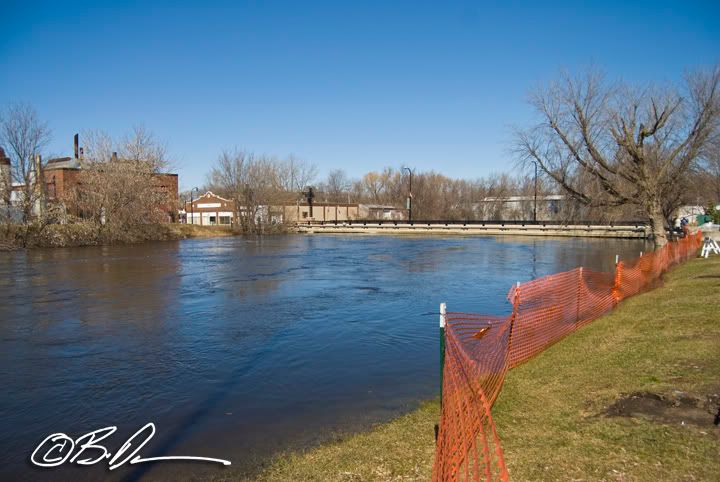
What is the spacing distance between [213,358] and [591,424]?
6901 millimetres

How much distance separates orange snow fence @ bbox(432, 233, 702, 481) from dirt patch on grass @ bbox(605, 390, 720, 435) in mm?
1503

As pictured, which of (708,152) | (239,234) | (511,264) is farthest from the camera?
(239,234)

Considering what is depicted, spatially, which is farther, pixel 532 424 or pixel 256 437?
pixel 256 437

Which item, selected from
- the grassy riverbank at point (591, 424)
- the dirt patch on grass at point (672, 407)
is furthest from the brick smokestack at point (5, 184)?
the dirt patch on grass at point (672, 407)

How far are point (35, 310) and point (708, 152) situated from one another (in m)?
27.5

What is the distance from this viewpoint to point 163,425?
682 centimetres

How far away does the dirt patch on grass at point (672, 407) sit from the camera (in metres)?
5.44

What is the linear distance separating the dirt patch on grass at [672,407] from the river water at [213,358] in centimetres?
271

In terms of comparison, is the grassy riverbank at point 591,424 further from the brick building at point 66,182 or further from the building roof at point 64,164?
the building roof at point 64,164

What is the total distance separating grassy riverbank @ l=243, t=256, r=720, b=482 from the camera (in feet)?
15.4

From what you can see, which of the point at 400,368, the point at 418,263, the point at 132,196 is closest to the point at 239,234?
the point at 132,196

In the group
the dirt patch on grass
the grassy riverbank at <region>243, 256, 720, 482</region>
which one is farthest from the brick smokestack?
the dirt patch on grass

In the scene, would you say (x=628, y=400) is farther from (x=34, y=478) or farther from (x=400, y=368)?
(x=34, y=478)

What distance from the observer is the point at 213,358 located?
10.1 meters
